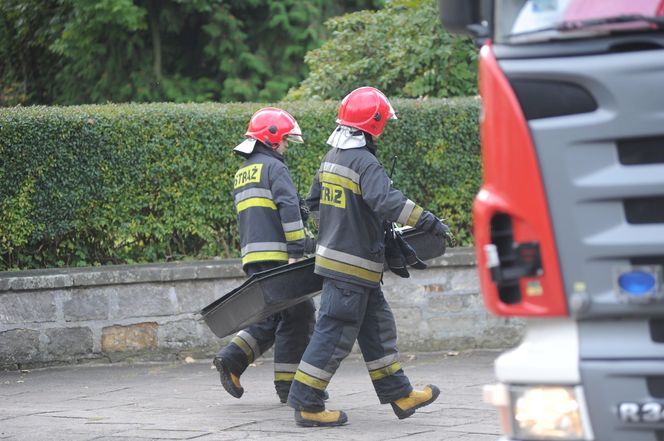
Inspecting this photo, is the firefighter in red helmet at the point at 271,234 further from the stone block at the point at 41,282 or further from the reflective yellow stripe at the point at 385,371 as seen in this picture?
the stone block at the point at 41,282

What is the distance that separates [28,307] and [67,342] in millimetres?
423

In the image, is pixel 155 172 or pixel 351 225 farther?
pixel 155 172

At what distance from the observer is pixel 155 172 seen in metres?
10.4

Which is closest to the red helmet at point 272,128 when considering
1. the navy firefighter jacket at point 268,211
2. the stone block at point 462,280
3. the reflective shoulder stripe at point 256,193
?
the navy firefighter jacket at point 268,211

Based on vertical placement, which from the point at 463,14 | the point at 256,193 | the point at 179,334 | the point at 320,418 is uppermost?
the point at 463,14

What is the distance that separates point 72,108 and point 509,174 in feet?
22.6

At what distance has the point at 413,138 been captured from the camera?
10773 mm

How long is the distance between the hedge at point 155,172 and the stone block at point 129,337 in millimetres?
781

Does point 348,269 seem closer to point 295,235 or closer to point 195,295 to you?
point 295,235

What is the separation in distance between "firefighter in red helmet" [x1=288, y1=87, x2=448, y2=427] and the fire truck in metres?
2.93

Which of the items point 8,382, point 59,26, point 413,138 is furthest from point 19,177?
point 59,26

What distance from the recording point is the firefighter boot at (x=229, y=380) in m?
8.26

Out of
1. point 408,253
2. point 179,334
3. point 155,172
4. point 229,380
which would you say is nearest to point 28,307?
point 179,334

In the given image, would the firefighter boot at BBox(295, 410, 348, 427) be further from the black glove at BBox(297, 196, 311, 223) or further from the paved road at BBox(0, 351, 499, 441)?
the black glove at BBox(297, 196, 311, 223)
